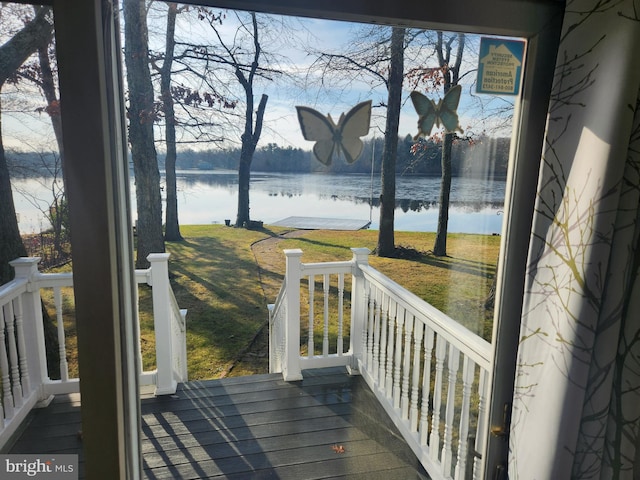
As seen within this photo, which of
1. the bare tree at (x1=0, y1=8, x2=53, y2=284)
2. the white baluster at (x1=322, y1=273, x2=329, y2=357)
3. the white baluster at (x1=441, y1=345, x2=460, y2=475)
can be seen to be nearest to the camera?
the bare tree at (x1=0, y1=8, x2=53, y2=284)

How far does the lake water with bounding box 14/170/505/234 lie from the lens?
1269 millimetres

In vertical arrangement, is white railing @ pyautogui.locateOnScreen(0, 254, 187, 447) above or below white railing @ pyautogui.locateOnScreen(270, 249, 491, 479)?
above

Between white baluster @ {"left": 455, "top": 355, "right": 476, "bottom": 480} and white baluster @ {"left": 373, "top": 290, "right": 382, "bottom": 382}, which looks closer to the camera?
white baluster @ {"left": 455, "top": 355, "right": 476, "bottom": 480}

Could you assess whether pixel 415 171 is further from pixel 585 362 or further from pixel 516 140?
pixel 585 362

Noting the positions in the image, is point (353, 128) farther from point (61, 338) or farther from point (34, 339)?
point (34, 339)

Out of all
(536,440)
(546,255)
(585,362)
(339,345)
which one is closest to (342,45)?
(546,255)

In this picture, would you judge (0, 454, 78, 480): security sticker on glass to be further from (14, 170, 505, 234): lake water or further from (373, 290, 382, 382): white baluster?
(373, 290, 382, 382): white baluster

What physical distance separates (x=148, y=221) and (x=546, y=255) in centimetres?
121

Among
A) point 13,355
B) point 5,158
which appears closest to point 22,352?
point 13,355

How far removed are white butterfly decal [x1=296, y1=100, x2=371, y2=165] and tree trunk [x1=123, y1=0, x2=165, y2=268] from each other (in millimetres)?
524

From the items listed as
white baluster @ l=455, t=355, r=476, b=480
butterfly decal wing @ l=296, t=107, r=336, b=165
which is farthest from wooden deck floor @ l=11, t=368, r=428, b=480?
butterfly decal wing @ l=296, t=107, r=336, b=165

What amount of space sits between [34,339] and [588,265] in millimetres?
1445

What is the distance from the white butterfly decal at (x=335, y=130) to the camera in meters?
1.09

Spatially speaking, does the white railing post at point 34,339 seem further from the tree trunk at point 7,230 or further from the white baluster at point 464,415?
the white baluster at point 464,415
